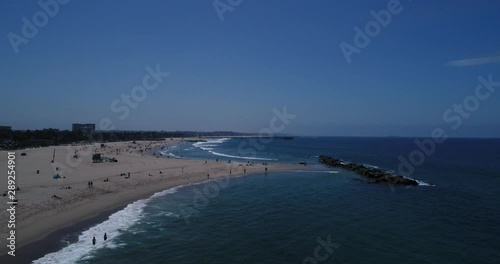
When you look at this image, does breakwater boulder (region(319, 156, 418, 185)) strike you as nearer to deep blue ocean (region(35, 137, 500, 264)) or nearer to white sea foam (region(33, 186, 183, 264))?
deep blue ocean (region(35, 137, 500, 264))

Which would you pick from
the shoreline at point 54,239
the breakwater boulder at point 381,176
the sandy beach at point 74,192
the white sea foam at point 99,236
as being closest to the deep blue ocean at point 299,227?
the white sea foam at point 99,236
